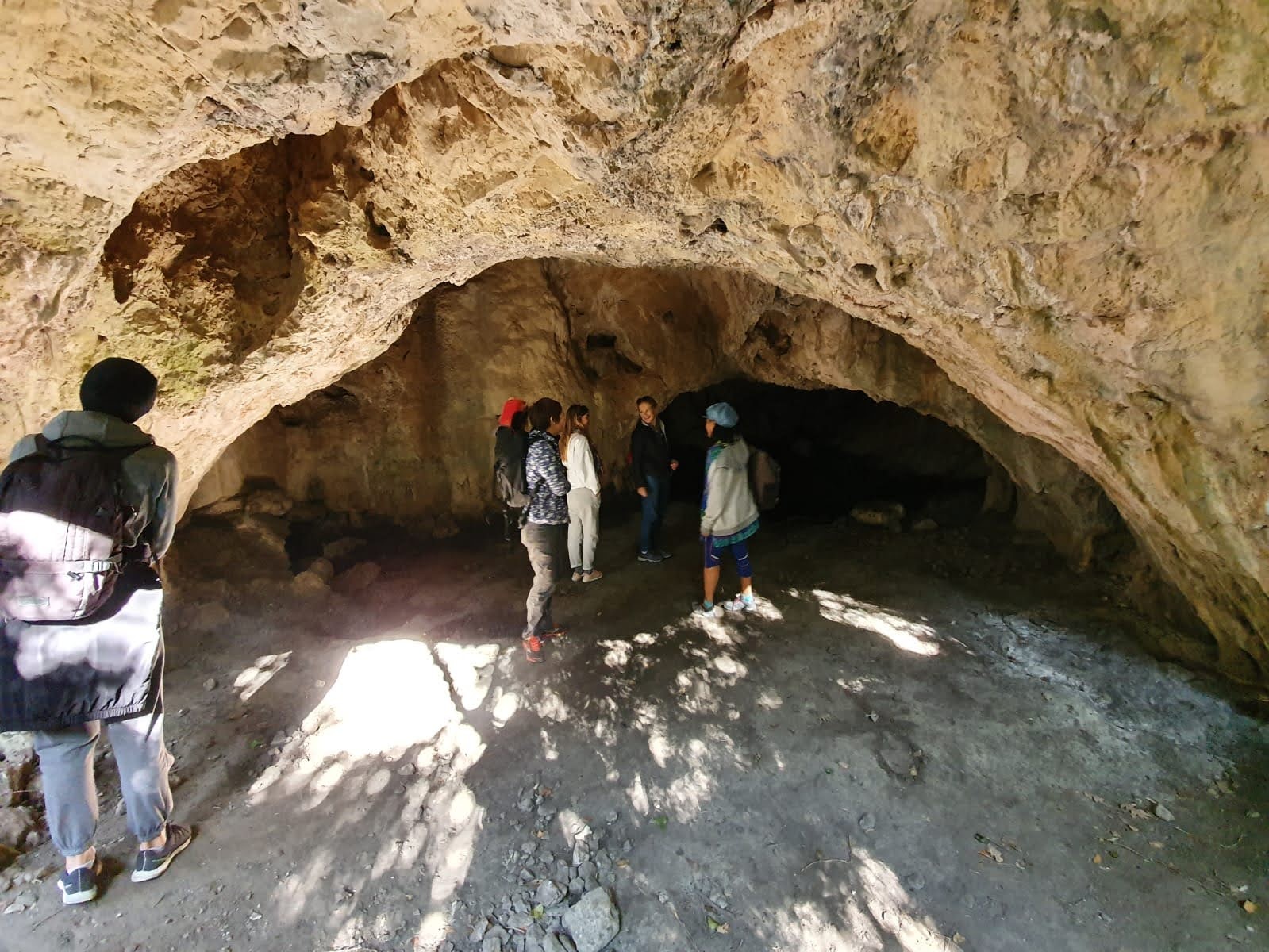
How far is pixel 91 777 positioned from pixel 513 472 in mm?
2655

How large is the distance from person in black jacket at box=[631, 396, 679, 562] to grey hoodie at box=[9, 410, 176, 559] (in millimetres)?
4155

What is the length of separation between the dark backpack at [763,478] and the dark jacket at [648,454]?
143 cm

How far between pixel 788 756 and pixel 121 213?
423cm

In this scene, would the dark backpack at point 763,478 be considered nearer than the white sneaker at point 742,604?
Yes

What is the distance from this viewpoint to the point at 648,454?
251 inches

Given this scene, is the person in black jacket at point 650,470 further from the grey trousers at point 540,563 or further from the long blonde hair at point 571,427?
the grey trousers at point 540,563

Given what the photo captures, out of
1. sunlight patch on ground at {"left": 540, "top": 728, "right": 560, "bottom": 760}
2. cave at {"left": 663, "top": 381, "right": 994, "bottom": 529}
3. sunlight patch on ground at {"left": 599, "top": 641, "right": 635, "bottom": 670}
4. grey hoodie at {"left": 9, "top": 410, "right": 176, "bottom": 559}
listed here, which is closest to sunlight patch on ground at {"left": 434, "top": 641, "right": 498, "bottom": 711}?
sunlight patch on ground at {"left": 540, "top": 728, "right": 560, "bottom": 760}

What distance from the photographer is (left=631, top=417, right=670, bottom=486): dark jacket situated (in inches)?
251

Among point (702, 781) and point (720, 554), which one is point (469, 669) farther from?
point (720, 554)

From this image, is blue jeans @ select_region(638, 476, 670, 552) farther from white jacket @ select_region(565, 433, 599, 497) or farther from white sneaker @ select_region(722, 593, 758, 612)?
white sneaker @ select_region(722, 593, 758, 612)

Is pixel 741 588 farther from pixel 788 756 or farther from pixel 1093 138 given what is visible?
pixel 1093 138

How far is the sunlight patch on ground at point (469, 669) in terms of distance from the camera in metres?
4.20

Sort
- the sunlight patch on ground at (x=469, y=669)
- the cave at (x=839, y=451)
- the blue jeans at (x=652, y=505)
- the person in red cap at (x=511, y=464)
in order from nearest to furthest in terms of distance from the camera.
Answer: the sunlight patch on ground at (x=469, y=669), the person in red cap at (x=511, y=464), the blue jeans at (x=652, y=505), the cave at (x=839, y=451)

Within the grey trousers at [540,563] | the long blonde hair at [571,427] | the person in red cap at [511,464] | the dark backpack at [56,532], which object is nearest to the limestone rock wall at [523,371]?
the long blonde hair at [571,427]
